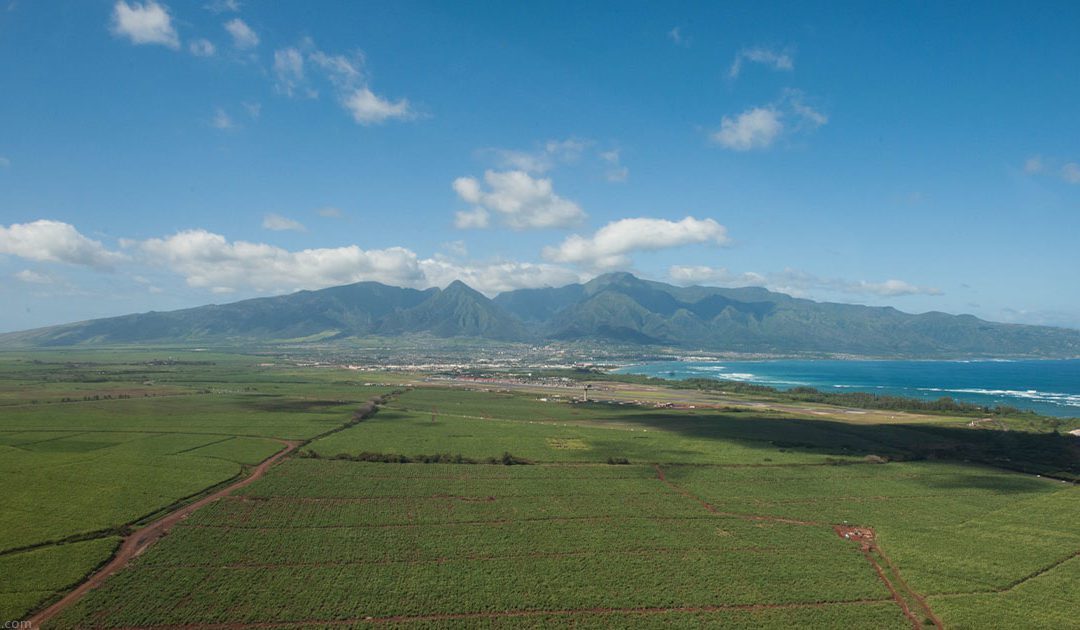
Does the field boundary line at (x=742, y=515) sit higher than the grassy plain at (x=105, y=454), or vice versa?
the grassy plain at (x=105, y=454)

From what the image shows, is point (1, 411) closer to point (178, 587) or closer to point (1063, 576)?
point (178, 587)

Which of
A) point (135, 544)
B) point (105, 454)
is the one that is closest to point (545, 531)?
point (135, 544)

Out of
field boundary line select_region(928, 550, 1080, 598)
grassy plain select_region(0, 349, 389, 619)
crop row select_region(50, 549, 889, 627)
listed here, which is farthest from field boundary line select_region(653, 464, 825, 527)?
grassy plain select_region(0, 349, 389, 619)

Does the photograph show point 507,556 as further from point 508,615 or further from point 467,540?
point 508,615

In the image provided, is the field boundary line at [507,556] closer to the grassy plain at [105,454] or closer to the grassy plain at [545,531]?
the grassy plain at [545,531]

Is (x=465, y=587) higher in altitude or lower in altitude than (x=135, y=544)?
lower

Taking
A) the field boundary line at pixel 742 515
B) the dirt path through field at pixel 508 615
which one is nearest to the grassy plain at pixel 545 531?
→ the dirt path through field at pixel 508 615

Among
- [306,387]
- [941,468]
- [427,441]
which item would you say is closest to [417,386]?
[306,387]
